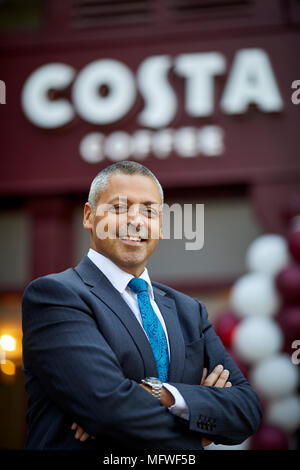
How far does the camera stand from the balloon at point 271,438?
3.72m

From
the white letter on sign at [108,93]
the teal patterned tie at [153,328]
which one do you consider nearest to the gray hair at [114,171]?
the teal patterned tie at [153,328]

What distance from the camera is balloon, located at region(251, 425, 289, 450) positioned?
3.72 metres

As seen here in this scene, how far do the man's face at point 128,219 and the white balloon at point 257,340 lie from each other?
2348mm

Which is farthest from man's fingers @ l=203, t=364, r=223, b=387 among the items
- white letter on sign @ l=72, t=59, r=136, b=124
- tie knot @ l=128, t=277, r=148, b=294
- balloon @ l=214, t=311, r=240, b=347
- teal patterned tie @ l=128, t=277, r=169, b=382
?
white letter on sign @ l=72, t=59, r=136, b=124

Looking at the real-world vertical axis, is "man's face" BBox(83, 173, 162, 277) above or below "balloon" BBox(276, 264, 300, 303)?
above

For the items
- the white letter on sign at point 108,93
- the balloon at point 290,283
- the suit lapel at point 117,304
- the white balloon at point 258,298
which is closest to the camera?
the suit lapel at point 117,304

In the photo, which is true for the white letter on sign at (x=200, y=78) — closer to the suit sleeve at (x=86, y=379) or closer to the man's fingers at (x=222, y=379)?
the man's fingers at (x=222, y=379)

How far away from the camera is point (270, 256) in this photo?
3926 mm

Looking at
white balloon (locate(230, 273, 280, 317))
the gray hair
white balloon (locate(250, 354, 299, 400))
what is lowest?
white balloon (locate(250, 354, 299, 400))

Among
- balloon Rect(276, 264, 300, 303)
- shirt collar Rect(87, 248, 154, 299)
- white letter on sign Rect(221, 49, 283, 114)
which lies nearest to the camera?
shirt collar Rect(87, 248, 154, 299)

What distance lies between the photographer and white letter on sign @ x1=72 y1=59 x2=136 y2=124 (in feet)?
17.2

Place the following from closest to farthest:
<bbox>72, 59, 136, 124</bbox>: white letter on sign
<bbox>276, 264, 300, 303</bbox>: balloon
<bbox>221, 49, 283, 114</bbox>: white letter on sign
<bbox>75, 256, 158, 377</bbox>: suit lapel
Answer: <bbox>75, 256, 158, 377</bbox>: suit lapel → <bbox>276, 264, 300, 303</bbox>: balloon → <bbox>221, 49, 283, 114</bbox>: white letter on sign → <bbox>72, 59, 136, 124</bbox>: white letter on sign

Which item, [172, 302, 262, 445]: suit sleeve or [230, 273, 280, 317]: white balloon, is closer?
[172, 302, 262, 445]: suit sleeve

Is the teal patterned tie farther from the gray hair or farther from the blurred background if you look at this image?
the blurred background
